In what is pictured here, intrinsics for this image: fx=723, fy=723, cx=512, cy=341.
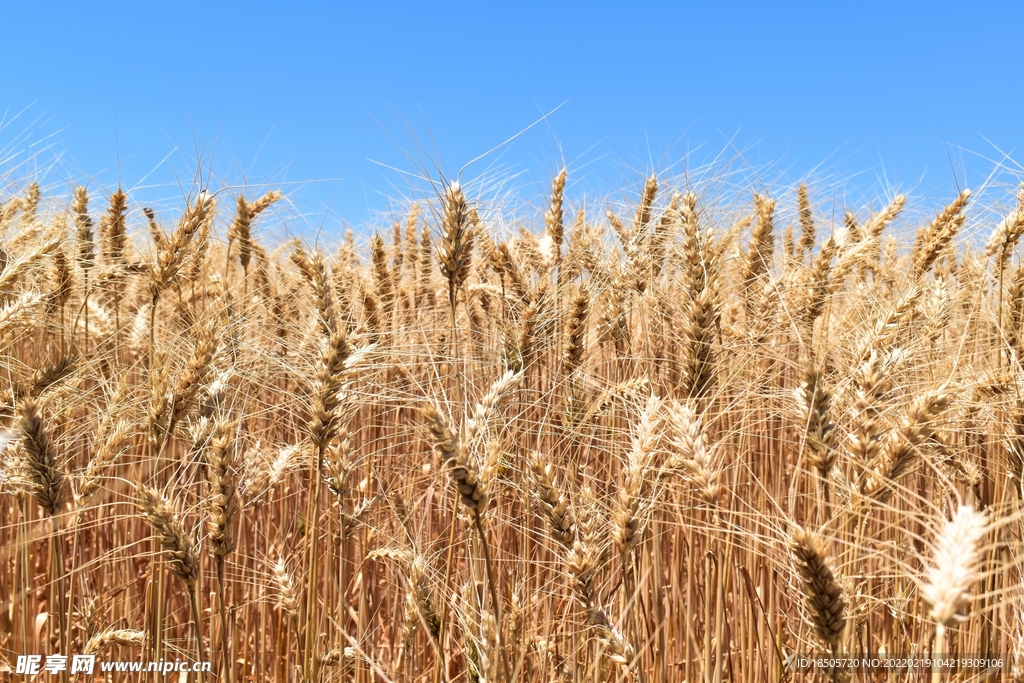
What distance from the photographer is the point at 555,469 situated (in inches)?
87.0

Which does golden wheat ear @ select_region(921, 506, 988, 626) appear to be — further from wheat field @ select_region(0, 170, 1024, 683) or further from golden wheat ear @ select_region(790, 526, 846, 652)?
golden wheat ear @ select_region(790, 526, 846, 652)

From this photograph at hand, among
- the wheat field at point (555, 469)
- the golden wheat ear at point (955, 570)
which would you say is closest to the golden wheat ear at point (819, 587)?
the wheat field at point (555, 469)

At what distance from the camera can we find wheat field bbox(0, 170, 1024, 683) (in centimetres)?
157

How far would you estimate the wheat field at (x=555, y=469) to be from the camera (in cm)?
157

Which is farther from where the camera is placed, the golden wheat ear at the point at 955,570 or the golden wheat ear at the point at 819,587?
the golden wheat ear at the point at 819,587

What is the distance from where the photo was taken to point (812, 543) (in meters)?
1.13

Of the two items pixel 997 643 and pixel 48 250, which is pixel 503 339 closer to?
pixel 48 250
